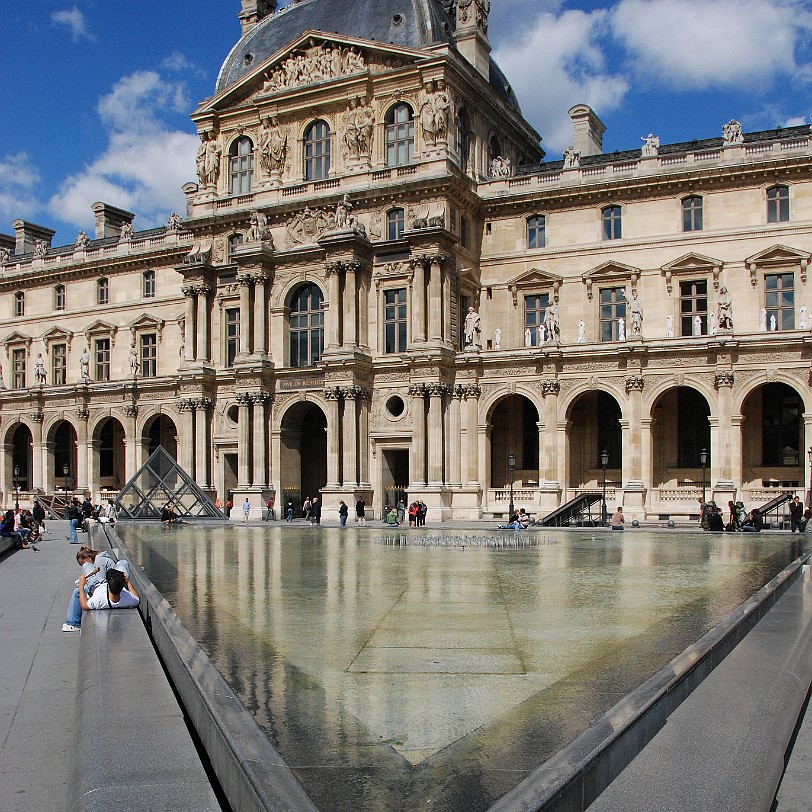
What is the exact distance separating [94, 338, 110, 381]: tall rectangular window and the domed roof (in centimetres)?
1857

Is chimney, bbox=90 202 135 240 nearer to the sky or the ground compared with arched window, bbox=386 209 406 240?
nearer to the sky

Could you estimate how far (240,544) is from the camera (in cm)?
2991

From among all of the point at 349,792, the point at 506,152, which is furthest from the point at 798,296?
the point at 349,792

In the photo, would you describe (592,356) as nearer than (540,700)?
No

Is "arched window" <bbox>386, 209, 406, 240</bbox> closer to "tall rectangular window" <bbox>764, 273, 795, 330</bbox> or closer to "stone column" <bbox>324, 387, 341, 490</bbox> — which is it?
"stone column" <bbox>324, 387, 341, 490</bbox>

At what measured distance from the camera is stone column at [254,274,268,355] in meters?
51.9

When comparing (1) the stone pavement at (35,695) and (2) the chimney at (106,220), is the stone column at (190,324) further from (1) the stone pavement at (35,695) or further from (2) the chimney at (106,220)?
(1) the stone pavement at (35,695)

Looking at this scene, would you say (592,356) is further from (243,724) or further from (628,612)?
(243,724)

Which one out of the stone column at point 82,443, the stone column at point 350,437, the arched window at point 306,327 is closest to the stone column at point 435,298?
the stone column at point 350,437

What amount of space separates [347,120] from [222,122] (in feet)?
28.4

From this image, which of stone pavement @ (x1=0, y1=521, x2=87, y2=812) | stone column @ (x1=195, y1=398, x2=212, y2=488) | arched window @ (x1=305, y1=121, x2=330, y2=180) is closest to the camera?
stone pavement @ (x1=0, y1=521, x2=87, y2=812)

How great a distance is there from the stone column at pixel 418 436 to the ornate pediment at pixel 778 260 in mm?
16217

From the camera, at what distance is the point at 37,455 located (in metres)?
64.1

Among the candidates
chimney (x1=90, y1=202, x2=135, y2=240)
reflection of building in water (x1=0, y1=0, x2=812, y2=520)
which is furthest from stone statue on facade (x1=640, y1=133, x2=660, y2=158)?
chimney (x1=90, y1=202, x2=135, y2=240)
